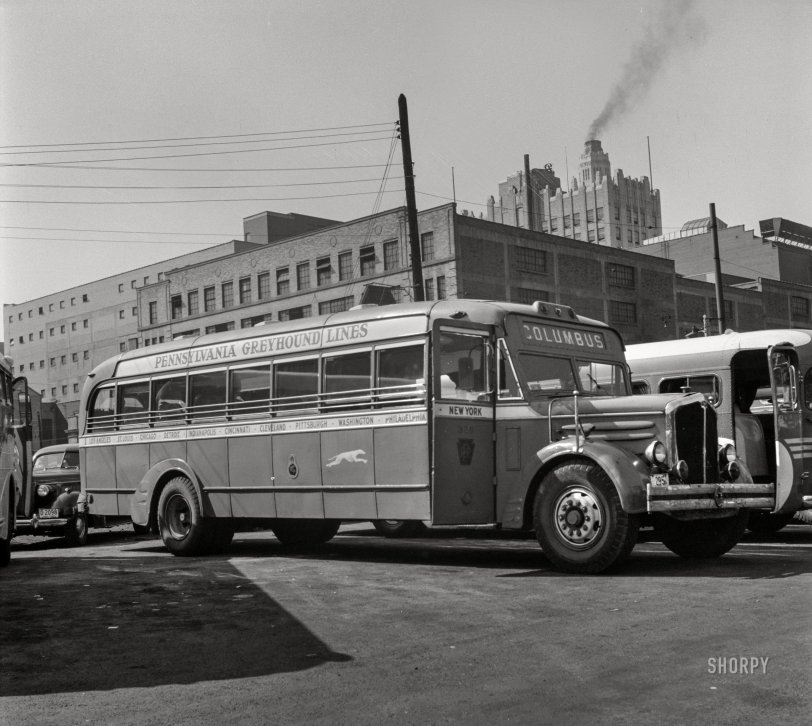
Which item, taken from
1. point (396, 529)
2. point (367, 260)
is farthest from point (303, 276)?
point (396, 529)

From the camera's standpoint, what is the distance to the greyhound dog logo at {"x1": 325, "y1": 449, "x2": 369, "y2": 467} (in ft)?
37.7

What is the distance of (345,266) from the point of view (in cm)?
5762

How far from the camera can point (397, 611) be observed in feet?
26.6

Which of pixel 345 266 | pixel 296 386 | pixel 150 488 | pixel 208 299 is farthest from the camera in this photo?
pixel 208 299

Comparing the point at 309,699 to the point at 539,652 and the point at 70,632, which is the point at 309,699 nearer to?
the point at 539,652

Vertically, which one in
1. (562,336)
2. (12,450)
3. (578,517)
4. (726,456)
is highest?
(562,336)

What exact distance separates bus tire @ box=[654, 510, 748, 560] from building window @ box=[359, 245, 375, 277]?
44944 millimetres

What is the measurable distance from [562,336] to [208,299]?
2256 inches

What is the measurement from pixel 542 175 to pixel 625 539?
263 ft

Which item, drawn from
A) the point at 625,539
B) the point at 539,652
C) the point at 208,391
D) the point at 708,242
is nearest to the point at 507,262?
the point at 708,242

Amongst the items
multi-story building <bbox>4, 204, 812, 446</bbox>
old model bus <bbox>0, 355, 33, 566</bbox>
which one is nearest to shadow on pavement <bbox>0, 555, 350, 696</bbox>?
old model bus <bbox>0, 355, 33, 566</bbox>

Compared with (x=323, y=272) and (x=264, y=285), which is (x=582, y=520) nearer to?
(x=323, y=272)

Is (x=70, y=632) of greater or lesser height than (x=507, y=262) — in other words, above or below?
below

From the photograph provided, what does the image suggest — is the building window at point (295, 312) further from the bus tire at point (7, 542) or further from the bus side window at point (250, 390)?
the bus tire at point (7, 542)
